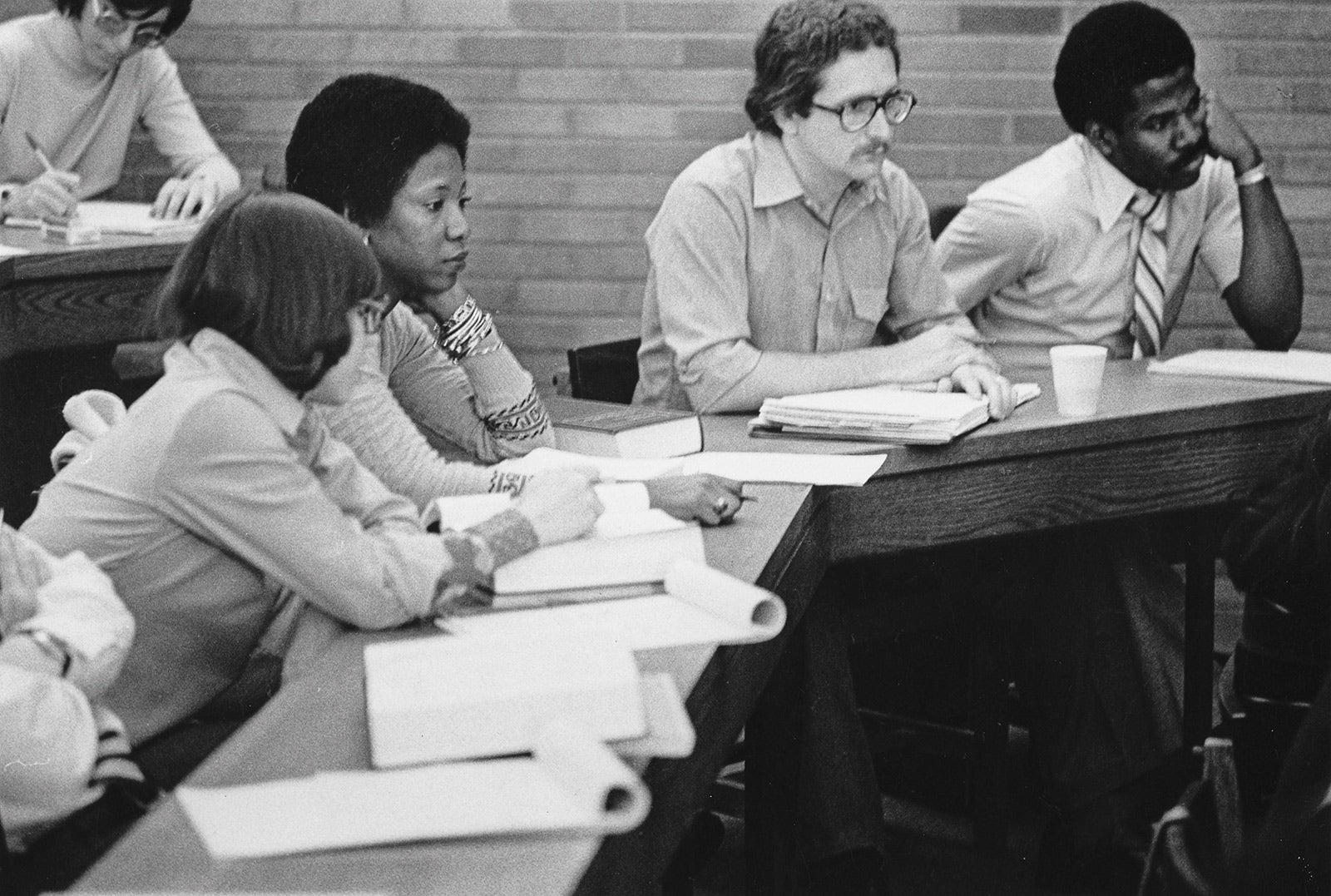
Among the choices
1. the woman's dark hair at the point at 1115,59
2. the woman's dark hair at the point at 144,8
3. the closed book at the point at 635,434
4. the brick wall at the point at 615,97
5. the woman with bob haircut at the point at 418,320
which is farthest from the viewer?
the brick wall at the point at 615,97

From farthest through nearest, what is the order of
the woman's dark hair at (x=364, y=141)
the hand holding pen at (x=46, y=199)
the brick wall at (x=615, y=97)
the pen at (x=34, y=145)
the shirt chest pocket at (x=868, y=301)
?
the brick wall at (x=615, y=97) < the pen at (x=34, y=145) < the hand holding pen at (x=46, y=199) < the shirt chest pocket at (x=868, y=301) < the woman's dark hair at (x=364, y=141)

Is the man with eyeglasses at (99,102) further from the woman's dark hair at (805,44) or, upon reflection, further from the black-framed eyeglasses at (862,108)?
the black-framed eyeglasses at (862,108)

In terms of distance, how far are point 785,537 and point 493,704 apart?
0.75m

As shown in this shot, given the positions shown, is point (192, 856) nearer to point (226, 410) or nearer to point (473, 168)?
point (226, 410)

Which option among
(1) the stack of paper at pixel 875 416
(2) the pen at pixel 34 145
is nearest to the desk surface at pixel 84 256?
(2) the pen at pixel 34 145

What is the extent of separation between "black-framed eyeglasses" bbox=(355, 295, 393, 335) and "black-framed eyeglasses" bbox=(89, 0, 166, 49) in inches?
96.2

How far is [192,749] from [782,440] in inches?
41.8

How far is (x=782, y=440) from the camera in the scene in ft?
8.58

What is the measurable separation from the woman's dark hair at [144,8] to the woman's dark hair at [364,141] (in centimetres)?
178

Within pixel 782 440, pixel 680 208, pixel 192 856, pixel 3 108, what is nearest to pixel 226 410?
pixel 192 856

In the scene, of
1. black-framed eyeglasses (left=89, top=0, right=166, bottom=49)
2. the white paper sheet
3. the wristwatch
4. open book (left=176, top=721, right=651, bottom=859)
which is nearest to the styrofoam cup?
the white paper sheet

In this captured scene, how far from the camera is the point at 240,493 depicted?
169 centimetres

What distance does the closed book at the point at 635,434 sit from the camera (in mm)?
2494

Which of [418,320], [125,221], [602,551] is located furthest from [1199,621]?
[125,221]
